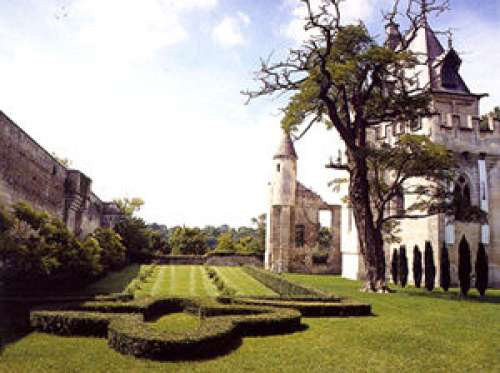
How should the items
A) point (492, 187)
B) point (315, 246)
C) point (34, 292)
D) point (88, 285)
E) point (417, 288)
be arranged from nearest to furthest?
1. point (34, 292)
2. point (88, 285)
3. point (417, 288)
4. point (492, 187)
5. point (315, 246)

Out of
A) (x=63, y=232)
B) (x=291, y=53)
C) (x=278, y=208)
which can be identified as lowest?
(x=63, y=232)

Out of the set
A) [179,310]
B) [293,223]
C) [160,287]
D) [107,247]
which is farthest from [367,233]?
[293,223]

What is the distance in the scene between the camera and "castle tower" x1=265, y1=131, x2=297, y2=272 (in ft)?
119

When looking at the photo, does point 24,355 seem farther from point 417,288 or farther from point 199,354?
point 417,288

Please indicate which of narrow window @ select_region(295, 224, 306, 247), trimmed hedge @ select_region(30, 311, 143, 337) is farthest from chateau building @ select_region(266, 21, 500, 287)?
trimmed hedge @ select_region(30, 311, 143, 337)

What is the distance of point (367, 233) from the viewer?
1942cm

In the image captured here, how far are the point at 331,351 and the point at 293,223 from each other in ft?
95.9

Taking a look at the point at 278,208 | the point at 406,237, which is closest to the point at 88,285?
the point at 406,237

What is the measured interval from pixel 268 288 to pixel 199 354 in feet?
43.9

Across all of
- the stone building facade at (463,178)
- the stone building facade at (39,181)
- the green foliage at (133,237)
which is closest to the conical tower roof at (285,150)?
the stone building facade at (463,178)

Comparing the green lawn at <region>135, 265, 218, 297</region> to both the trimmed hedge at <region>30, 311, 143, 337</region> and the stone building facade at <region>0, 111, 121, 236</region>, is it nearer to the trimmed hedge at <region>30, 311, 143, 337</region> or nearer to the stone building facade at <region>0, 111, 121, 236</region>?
the stone building facade at <region>0, 111, 121, 236</region>

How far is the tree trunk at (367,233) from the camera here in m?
19.2

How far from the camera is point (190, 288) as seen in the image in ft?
61.7

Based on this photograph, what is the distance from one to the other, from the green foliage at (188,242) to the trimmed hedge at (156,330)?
41395mm
